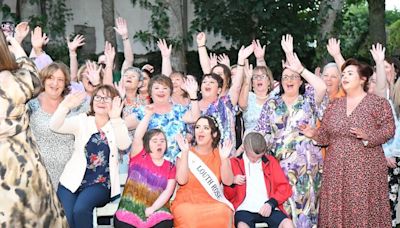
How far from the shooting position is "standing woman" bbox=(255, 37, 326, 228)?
20.8 feet

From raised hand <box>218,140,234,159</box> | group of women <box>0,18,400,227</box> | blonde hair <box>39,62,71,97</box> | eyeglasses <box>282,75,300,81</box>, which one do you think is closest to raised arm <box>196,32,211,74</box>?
group of women <box>0,18,400,227</box>

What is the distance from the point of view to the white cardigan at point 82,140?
5781 millimetres

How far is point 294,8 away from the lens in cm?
1527

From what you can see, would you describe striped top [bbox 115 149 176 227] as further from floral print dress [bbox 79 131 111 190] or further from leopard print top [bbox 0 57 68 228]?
leopard print top [bbox 0 57 68 228]

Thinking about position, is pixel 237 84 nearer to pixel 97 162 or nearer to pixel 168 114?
pixel 168 114

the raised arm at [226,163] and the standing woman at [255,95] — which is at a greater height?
the standing woman at [255,95]

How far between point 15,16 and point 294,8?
6848 millimetres

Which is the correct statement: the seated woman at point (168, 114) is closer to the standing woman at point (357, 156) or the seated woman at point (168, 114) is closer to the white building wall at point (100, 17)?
the standing woman at point (357, 156)

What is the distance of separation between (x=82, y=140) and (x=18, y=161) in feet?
6.50

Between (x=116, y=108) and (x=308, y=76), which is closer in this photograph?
(x=116, y=108)

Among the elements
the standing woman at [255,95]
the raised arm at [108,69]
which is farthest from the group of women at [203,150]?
the raised arm at [108,69]

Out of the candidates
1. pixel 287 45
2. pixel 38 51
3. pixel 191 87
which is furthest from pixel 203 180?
pixel 38 51

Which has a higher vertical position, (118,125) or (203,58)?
(203,58)

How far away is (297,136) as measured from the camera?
6.34m
